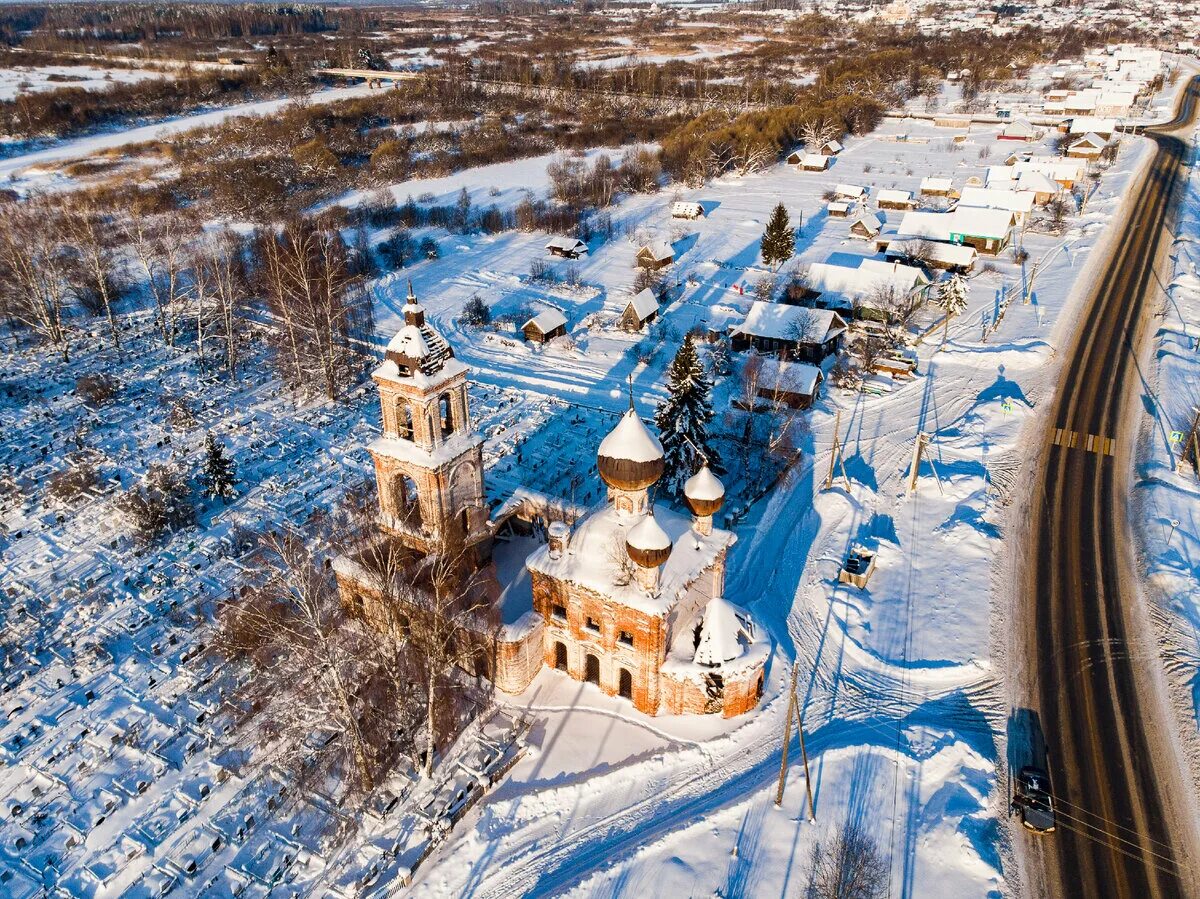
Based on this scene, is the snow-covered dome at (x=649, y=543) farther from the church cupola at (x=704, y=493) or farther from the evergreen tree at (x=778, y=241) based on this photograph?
the evergreen tree at (x=778, y=241)

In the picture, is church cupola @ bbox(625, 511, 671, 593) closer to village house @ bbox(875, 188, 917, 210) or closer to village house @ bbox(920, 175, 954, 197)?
village house @ bbox(875, 188, 917, 210)

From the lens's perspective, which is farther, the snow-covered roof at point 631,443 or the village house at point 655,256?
the village house at point 655,256

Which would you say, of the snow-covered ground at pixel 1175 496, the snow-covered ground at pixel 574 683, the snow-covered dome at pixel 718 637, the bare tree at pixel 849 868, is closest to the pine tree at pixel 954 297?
the snow-covered ground at pixel 574 683

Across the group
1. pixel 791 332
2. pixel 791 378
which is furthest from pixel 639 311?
pixel 791 378

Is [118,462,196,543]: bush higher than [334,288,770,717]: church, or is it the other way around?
[334,288,770,717]: church

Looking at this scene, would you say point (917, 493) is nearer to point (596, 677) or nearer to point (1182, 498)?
point (1182, 498)

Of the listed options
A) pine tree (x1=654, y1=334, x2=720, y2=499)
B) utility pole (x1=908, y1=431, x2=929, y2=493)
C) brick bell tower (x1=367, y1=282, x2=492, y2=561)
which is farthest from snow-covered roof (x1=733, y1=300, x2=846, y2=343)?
brick bell tower (x1=367, y1=282, x2=492, y2=561)
